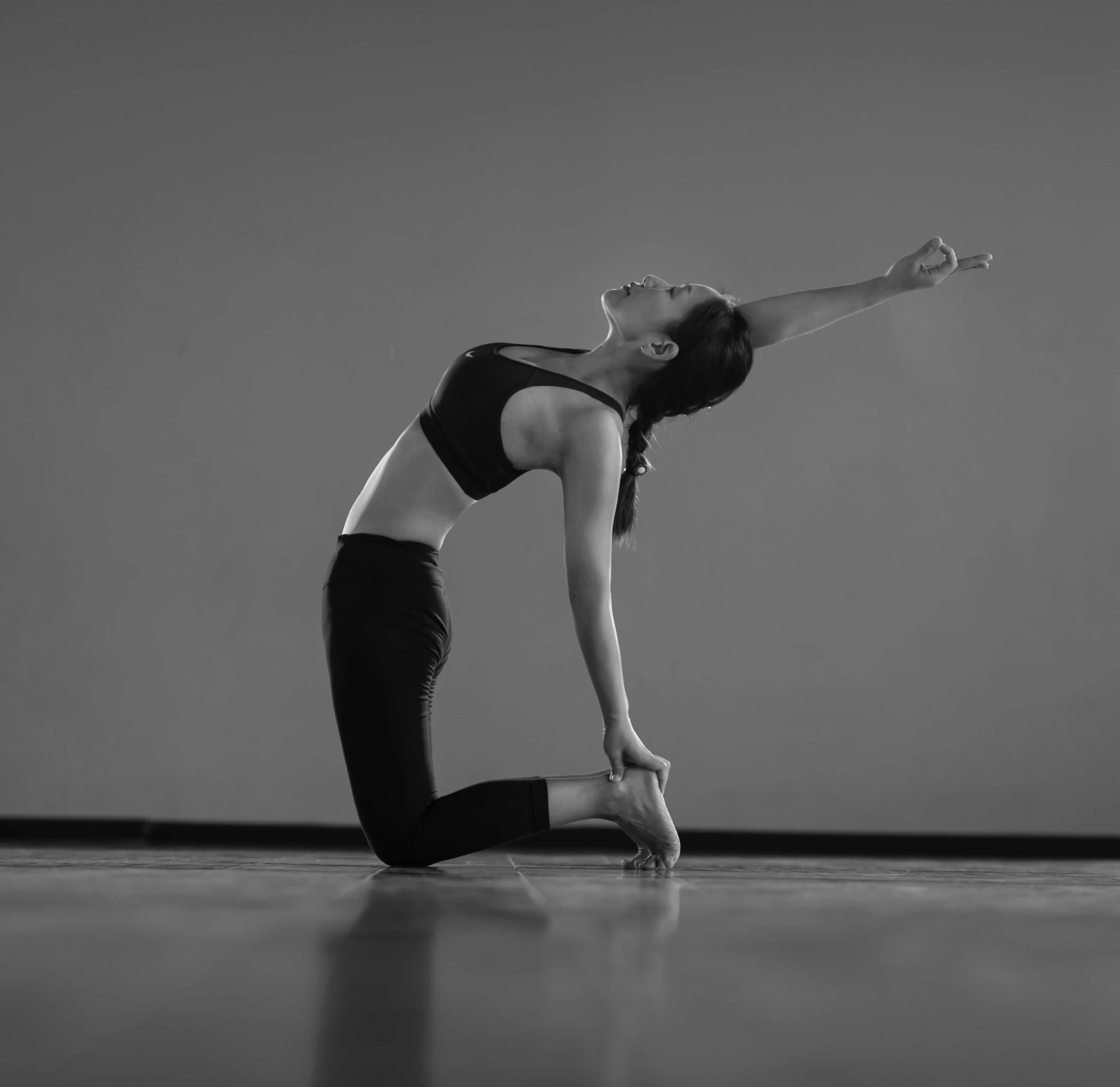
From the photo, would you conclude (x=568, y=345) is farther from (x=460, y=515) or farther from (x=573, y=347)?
(x=460, y=515)

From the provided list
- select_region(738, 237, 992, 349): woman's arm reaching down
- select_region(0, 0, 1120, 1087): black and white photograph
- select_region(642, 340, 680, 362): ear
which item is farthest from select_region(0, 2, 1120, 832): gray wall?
select_region(642, 340, 680, 362): ear

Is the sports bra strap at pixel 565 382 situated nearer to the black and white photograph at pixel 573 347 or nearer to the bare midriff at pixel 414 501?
the bare midriff at pixel 414 501

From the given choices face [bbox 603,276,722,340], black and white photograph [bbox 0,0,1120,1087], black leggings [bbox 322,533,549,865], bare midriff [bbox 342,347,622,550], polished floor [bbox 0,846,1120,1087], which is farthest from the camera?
black and white photograph [bbox 0,0,1120,1087]

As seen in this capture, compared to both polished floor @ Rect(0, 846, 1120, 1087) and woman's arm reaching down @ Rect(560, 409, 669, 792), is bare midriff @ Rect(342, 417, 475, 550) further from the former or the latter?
polished floor @ Rect(0, 846, 1120, 1087)

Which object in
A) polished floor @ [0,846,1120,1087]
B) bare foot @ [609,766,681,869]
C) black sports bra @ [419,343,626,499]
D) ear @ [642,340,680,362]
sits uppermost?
ear @ [642,340,680,362]

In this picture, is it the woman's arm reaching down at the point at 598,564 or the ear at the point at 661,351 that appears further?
the ear at the point at 661,351

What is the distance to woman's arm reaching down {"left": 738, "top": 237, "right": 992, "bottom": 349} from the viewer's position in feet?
6.19

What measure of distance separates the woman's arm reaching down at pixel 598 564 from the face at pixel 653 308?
0.66 ft

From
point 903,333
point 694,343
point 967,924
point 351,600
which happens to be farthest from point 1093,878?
point 903,333

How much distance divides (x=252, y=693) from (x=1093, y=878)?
106 inches

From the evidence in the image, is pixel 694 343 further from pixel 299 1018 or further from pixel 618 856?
pixel 618 856

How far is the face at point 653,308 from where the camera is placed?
180 centimetres

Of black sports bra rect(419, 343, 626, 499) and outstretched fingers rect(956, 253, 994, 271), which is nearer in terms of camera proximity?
black sports bra rect(419, 343, 626, 499)

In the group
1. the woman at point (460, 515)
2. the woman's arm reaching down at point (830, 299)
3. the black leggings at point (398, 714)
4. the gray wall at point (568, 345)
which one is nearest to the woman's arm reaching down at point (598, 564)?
the woman at point (460, 515)
